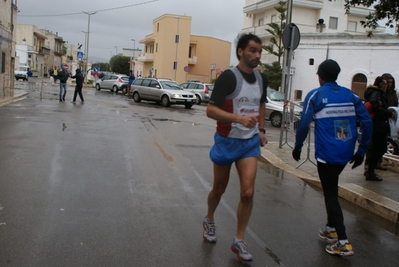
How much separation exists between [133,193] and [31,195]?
1356 mm

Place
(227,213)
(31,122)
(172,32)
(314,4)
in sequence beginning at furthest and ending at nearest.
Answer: (172,32) < (314,4) < (31,122) < (227,213)

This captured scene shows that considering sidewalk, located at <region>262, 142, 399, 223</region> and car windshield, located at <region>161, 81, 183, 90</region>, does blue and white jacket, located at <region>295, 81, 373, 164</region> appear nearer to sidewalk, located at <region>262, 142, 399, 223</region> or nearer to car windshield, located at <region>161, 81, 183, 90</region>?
sidewalk, located at <region>262, 142, 399, 223</region>

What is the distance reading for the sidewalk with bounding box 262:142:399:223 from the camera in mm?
6156

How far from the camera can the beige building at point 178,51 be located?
60562mm

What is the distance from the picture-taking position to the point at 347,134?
4.40 meters

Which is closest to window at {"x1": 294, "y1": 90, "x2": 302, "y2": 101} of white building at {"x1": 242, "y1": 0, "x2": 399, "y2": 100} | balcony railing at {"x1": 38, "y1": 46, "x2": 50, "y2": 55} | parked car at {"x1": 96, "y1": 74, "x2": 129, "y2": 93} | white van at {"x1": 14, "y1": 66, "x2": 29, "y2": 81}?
white building at {"x1": 242, "y1": 0, "x2": 399, "y2": 100}

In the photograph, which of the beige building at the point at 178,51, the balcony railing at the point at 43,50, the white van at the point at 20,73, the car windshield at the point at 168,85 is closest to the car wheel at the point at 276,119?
the car windshield at the point at 168,85

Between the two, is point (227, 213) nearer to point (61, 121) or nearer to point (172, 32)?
point (61, 121)

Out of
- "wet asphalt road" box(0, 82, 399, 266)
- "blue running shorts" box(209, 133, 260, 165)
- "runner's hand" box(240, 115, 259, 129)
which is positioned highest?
"runner's hand" box(240, 115, 259, 129)

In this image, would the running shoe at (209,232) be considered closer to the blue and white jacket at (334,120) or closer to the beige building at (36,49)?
the blue and white jacket at (334,120)

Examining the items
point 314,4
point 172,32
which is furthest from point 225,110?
point 172,32

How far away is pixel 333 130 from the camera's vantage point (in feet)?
14.4

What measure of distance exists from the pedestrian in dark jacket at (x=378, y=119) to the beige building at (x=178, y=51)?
50.2m

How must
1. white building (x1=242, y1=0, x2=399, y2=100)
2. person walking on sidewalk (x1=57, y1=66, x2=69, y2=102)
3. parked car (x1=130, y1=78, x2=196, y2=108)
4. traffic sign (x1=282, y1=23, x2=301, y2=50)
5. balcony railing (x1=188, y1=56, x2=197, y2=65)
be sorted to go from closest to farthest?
traffic sign (x1=282, y1=23, x2=301, y2=50) → person walking on sidewalk (x1=57, y1=66, x2=69, y2=102) → parked car (x1=130, y1=78, x2=196, y2=108) → white building (x1=242, y1=0, x2=399, y2=100) → balcony railing (x1=188, y1=56, x2=197, y2=65)
